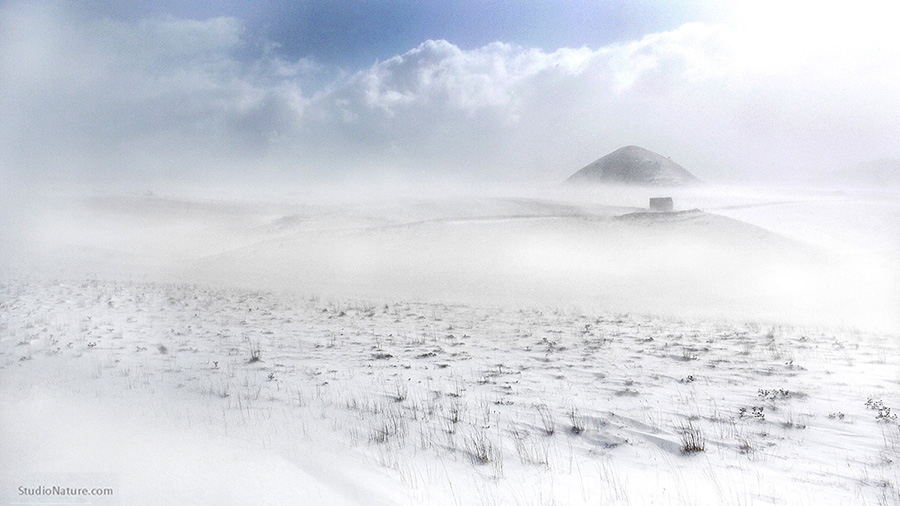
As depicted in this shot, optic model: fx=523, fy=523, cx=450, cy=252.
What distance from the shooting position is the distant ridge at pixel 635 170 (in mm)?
135875

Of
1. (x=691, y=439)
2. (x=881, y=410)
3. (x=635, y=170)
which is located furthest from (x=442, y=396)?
(x=635, y=170)

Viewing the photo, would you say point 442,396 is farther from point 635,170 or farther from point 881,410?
point 635,170

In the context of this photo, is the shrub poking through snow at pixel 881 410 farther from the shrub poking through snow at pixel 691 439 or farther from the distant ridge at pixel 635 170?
the distant ridge at pixel 635 170

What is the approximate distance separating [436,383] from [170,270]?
30.7 metres

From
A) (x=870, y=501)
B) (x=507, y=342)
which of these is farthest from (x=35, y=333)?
(x=870, y=501)

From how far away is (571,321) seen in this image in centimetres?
1591

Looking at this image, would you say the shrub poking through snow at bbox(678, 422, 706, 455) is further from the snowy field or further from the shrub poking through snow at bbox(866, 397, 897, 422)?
the shrub poking through snow at bbox(866, 397, 897, 422)

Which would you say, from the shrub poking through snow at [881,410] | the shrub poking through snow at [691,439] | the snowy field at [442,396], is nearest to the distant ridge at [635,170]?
the snowy field at [442,396]

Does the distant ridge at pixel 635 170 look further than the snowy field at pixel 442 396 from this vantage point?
Yes

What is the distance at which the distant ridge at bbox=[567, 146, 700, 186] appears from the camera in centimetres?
13588

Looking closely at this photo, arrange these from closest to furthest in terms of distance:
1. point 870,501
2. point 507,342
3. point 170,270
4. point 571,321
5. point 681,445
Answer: point 870,501 → point 681,445 → point 507,342 → point 571,321 → point 170,270

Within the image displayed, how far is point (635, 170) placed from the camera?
141500 millimetres

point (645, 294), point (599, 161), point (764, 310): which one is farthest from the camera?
point (599, 161)

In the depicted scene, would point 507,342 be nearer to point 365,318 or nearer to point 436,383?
point 436,383
